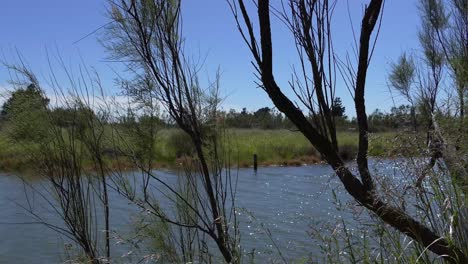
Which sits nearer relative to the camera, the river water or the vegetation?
the vegetation

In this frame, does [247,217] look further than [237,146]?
Yes

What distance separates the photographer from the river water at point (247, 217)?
26.1 ft

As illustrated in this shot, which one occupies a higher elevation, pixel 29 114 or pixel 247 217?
pixel 29 114

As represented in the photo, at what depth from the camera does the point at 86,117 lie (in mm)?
4547

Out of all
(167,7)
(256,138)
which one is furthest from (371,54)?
(256,138)

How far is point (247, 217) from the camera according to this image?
18.9ft

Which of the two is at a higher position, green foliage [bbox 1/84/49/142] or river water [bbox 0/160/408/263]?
green foliage [bbox 1/84/49/142]

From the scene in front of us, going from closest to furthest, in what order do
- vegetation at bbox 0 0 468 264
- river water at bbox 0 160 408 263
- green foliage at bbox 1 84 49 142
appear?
vegetation at bbox 0 0 468 264 → green foliage at bbox 1 84 49 142 → river water at bbox 0 160 408 263

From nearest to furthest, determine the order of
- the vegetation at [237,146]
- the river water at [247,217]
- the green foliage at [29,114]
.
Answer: the vegetation at [237,146]
the green foliage at [29,114]
the river water at [247,217]

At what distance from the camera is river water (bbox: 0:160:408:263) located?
7.96 metres

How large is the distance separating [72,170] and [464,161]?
325 centimetres

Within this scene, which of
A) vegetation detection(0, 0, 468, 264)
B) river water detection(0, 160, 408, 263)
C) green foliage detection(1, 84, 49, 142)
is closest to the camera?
vegetation detection(0, 0, 468, 264)

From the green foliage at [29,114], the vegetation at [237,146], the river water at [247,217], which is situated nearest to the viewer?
the vegetation at [237,146]

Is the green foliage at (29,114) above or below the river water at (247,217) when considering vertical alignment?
above
